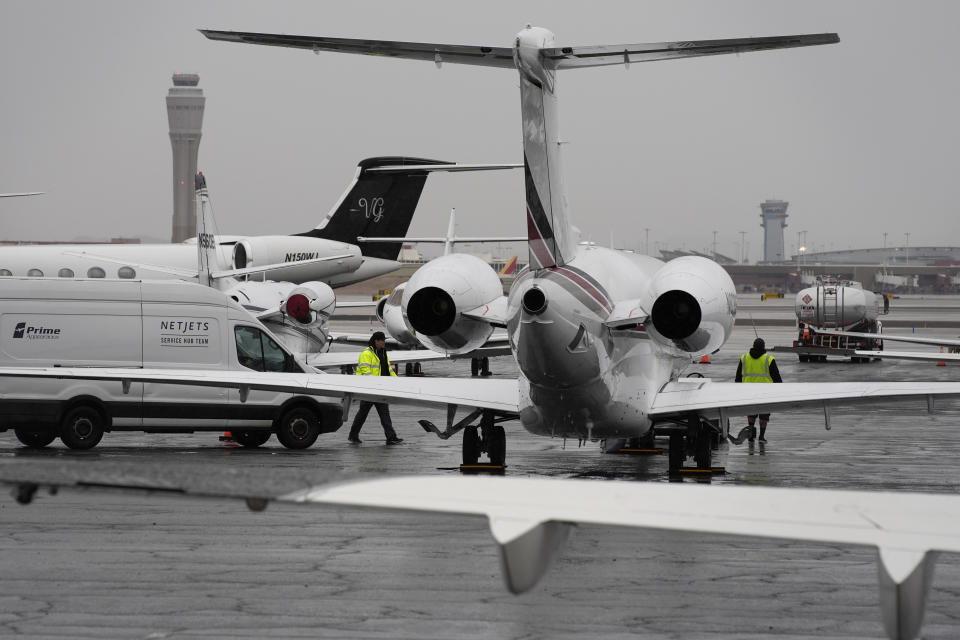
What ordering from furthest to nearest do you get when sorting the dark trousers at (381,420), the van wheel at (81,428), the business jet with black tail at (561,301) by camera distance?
the dark trousers at (381,420) < the van wheel at (81,428) < the business jet with black tail at (561,301)

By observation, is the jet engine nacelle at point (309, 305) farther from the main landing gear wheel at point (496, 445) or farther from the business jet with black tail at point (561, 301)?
the business jet with black tail at point (561, 301)

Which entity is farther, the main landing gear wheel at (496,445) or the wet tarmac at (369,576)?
the main landing gear wheel at (496,445)

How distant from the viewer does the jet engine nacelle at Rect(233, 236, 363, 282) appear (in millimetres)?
38125

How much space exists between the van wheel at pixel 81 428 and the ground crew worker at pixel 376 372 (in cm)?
398

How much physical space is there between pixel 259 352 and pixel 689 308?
813 cm

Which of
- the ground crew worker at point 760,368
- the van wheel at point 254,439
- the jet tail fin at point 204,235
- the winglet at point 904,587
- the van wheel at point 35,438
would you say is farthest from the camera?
the jet tail fin at point 204,235

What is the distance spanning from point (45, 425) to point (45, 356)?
101cm

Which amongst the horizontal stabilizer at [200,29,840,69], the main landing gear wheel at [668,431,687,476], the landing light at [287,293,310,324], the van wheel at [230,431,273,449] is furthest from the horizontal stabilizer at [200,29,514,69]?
the landing light at [287,293,310,324]

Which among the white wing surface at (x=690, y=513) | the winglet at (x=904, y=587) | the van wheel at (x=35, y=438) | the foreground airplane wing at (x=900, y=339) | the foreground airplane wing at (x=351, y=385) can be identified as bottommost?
the van wheel at (x=35, y=438)

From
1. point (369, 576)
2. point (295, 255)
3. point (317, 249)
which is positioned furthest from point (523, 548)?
point (317, 249)

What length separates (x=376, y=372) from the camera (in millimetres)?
20469

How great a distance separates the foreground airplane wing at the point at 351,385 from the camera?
14.8m

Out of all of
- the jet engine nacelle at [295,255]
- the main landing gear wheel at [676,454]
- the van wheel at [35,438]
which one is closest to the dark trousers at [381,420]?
the van wheel at [35,438]

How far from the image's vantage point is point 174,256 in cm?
3953
